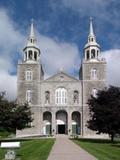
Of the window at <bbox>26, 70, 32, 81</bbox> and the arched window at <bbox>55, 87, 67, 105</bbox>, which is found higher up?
the window at <bbox>26, 70, 32, 81</bbox>

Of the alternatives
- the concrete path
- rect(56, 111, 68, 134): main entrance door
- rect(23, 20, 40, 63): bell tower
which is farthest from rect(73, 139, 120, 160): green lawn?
rect(23, 20, 40, 63): bell tower

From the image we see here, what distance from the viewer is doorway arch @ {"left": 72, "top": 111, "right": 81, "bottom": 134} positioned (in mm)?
73562

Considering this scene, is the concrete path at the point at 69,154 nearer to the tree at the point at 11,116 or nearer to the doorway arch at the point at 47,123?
the tree at the point at 11,116

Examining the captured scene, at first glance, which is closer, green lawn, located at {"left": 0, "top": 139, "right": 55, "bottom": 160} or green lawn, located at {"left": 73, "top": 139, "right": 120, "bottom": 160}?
green lawn, located at {"left": 0, "top": 139, "right": 55, "bottom": 160}

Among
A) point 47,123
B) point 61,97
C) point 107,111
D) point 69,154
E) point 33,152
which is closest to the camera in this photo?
point 69,154

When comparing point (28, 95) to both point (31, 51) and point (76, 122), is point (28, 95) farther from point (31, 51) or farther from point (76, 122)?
point (76, 122)

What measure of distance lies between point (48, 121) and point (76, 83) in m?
9.76

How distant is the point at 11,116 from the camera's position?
133ft

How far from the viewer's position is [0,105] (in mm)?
39812

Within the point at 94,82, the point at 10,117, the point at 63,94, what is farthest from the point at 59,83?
the point at 10,117

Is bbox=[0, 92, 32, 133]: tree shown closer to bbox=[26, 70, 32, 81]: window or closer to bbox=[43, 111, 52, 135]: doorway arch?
bbox=[43, 111, 52, 135]: doorway arch

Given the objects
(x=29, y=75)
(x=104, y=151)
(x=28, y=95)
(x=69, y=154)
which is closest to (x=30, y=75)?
(x=29, y=75)

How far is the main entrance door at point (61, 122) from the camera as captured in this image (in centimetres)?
7525

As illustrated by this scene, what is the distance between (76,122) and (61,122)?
127 inches
